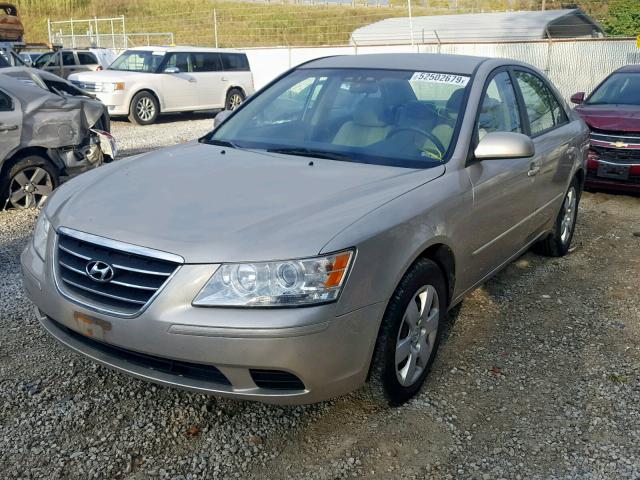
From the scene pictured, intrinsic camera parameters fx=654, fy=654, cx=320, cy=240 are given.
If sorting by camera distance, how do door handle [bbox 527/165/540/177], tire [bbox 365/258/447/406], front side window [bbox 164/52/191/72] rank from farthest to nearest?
1. front side window [bbox 164/52/191/72]
2. door handle [bbox 527/165/540/177]
3. tire [bbox 365/258/447/406]

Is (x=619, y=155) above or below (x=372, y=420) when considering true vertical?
above

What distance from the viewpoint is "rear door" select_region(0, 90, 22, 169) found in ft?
22.0

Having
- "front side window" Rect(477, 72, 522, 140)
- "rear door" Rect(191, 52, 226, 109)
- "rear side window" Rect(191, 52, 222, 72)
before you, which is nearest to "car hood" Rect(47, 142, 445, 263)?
"front side window" Rect(477, 72, 522, 140)

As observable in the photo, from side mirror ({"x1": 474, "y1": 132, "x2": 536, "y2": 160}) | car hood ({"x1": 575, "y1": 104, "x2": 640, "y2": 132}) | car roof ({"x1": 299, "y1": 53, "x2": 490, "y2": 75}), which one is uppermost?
car roof ({"x1": 299, "y1": 53, "x2": 490, "y2": 75})

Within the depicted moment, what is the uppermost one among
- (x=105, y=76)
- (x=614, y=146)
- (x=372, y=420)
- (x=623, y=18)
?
(x=623, y=18)

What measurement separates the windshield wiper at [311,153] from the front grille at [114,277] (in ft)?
4.37

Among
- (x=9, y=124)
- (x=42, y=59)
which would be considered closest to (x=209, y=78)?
(x=42, y=59)

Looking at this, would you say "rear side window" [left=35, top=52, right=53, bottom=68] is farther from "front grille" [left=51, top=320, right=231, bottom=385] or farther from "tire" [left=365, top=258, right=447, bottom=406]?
"tire" [left=365, top=258, right=447, bottom=406]

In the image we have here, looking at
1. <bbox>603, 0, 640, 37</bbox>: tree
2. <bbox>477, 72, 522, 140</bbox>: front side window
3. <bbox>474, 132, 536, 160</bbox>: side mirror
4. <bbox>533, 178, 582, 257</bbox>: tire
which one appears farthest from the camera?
<bbox>603, 0, 640, 37</bbox>: tree

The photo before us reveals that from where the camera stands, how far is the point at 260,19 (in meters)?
34.9

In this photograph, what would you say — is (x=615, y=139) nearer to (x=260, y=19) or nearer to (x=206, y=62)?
(x=206, y=62)

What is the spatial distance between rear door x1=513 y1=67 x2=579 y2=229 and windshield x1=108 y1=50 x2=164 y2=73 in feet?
39.1

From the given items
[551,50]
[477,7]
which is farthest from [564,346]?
[477,7]

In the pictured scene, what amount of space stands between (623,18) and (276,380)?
31280 mm
